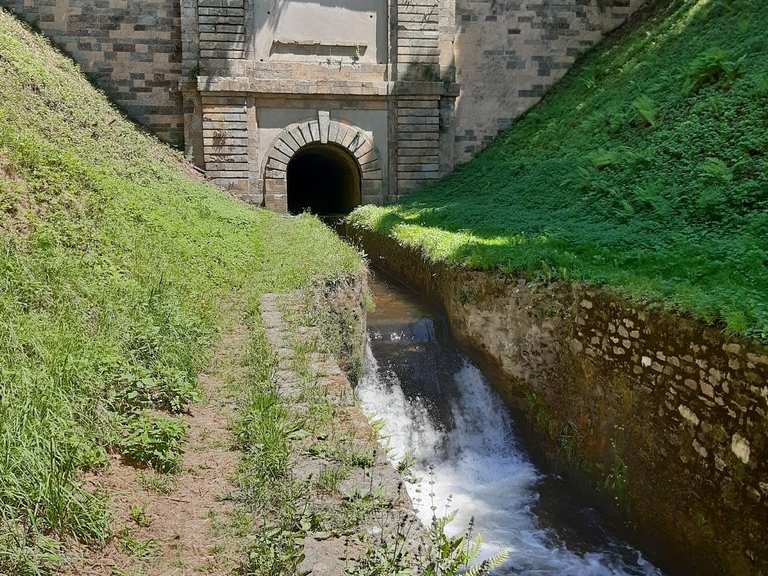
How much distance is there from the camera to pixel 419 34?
53.1 ft

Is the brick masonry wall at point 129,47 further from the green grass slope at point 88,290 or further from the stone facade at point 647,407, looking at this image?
the stone facade at point 647,407

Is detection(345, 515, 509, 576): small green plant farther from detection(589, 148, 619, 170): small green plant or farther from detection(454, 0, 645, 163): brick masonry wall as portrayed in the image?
detection(454, 0, 645, 163): brick masonry wall

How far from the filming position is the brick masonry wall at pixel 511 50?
56.5ft

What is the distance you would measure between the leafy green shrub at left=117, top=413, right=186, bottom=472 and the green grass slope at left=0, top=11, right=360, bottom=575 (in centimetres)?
1

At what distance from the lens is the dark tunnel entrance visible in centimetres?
1788

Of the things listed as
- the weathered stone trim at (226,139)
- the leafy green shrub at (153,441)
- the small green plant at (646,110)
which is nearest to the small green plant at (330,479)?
the leafy green shrub at (153,441)

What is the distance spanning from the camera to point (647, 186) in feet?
29.1

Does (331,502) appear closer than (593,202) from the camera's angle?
Yes

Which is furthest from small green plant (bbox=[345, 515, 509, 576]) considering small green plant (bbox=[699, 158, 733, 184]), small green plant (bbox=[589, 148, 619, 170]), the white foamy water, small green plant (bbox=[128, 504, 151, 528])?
small green plant (bbox=[589, 148, 619, 170])

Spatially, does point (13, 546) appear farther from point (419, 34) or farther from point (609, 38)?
point (609, 38)

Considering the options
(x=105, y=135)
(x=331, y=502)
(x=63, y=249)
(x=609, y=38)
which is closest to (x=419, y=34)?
(x=609, y=38)

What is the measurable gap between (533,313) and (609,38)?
1333cm

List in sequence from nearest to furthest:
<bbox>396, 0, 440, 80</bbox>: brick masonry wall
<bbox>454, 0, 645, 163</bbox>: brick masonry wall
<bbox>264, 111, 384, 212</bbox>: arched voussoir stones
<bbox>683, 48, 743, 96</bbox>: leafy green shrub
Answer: <bbox>683, 48, 743, 96</bbox>: leafy green shrub → <bbox>264, 111, 384, 212</bbox>: arched voussoir stones → <bbox>396, 0, 440, 80</bbox>: brick masonry wall → <bbox>454, 0, 645, 163</bbox>: brick masonry wall

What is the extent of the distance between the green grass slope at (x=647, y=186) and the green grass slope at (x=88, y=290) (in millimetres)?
2695
